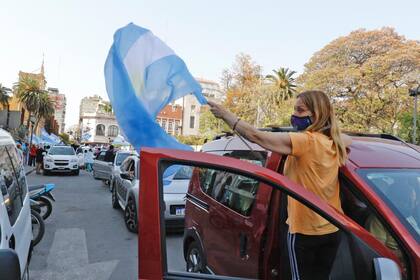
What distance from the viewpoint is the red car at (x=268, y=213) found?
1796 millimetres

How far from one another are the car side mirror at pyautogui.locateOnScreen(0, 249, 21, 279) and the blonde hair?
1.68m

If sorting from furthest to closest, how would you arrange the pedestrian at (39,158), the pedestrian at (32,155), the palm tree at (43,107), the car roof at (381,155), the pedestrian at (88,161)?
the palm tree at (43,107)
the pedestrian at (88,161)
the pedestrian at (32,155)
the pedestrian at (39,158)
the car roof at (381,155)

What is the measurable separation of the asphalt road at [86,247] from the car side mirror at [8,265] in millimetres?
654

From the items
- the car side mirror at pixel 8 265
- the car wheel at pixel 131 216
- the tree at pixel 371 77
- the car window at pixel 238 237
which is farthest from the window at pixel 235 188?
the tree at pixel 371 77

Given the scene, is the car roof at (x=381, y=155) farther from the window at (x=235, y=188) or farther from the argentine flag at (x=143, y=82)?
the argentine flag at (x=143, y=82)

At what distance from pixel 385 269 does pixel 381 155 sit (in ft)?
3.54

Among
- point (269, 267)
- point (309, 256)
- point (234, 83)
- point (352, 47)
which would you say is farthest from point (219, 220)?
point (234, 83)

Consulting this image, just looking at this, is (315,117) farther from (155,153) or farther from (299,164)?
(155,153)

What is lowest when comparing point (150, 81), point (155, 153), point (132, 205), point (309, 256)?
point (132, 205)

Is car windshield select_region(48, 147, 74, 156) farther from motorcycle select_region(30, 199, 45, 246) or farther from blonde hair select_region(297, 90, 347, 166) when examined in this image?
blonde hair select_region(297, 90, 347, 166)

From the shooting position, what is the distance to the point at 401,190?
7.73ft

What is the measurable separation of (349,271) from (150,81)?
2.13 meters

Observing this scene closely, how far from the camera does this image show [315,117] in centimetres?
236

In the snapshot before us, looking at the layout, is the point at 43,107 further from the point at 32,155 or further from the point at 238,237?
the point at 238,237
